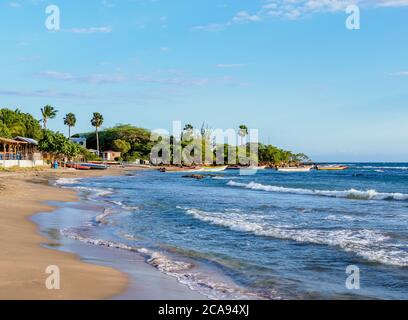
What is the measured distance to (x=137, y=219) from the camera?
19844mm

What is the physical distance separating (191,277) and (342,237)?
7.12 metres

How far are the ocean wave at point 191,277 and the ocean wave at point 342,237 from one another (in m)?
4.62

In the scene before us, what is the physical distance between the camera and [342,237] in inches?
593

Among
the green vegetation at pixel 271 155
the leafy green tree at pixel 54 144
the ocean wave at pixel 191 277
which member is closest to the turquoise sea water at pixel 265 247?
the ocean wave at pixel 191 277

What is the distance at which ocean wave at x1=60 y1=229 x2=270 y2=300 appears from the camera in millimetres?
8484

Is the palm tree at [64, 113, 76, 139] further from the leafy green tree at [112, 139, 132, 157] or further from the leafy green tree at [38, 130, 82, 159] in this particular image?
the leafy green tree at [38, 130, 82, 159]

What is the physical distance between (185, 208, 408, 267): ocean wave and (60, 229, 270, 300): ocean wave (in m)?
4.62

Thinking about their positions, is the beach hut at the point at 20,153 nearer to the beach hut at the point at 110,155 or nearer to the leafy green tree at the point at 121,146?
the beach hut at the point at 110,155

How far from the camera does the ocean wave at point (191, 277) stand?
27.8 feet

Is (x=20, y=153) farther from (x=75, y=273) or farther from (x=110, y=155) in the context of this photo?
(x=75, y=273)

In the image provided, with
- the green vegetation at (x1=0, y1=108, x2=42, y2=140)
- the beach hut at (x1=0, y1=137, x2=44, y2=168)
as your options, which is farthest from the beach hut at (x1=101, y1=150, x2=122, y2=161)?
the beach hut at (x1=0, y1=137, x2=44, y2=168)
